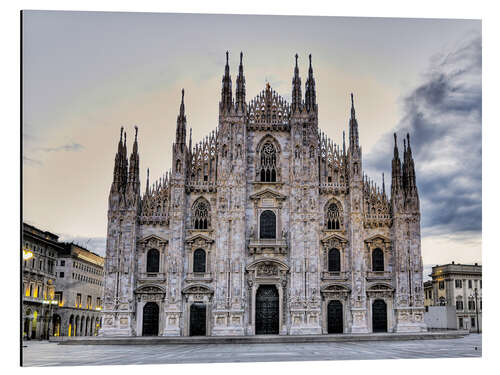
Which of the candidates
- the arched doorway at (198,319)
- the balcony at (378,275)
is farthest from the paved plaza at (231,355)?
the balcony at (378,275)

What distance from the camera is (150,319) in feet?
133

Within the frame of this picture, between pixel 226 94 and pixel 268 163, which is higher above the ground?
pixel 226 94

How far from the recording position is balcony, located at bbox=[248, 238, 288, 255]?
4116 centimetres

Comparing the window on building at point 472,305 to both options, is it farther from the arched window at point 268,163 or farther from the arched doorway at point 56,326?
the arched doorway at point 56,326

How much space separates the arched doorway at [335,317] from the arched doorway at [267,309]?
3.64 m

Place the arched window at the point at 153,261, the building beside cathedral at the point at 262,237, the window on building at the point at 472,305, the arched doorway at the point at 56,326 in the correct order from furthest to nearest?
the arched doorway at the point at 56,326 < the window on building at the point at 472,305 < the arched window at the point at 153,261 < the building beside cathedral at the point at 262,237

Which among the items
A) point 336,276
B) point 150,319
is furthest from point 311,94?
point 150,319

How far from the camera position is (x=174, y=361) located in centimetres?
2438

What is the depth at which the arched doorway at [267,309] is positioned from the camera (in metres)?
41.0

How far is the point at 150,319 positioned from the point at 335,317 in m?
12.8

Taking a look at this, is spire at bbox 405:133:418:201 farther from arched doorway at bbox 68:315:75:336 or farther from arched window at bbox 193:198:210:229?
arched doorway at bbox 68:315:75:336

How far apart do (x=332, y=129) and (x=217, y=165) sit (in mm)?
8784

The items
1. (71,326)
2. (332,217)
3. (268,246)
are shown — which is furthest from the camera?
(71,326)

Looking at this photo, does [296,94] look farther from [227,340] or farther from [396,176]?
[227,340]
